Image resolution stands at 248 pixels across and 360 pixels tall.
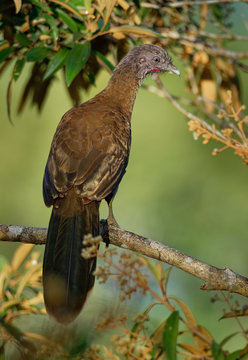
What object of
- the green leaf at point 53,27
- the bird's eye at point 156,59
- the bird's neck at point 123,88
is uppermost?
the green leaf at point 53,27

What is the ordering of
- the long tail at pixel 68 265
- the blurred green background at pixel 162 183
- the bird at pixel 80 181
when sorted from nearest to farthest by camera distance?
the long tail at pixel 68 265 < the bird at pixel 80 181 < the blurred green background at pixel 162 183

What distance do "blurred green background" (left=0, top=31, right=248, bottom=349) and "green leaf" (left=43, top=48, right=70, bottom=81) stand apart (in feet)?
8.00

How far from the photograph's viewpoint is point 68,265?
104 inches

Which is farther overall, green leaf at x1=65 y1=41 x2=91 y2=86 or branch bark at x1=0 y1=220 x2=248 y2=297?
green leaf at x1=65 y1=41 x2=91 y2=86

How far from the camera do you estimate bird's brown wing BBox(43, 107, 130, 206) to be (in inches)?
119

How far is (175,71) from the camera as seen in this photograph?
4.09 meters

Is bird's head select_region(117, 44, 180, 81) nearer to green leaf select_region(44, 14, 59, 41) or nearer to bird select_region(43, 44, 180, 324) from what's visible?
bird select_region(43, 44, 180, 324)

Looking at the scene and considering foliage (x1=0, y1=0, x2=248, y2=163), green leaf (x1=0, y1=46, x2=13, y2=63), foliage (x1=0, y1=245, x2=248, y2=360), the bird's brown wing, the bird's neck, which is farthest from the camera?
the bird's neck

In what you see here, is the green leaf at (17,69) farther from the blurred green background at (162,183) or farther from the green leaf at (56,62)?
the blurred green background at (162,183)

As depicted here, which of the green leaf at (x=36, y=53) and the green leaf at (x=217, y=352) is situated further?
the green leaf at (x=36, y=53)

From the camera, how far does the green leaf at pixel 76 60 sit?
3168mm

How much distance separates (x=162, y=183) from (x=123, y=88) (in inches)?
113

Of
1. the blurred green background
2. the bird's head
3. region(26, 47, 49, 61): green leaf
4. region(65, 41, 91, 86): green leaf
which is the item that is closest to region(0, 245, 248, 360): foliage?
region(65, 41, 91, 86): green leaf

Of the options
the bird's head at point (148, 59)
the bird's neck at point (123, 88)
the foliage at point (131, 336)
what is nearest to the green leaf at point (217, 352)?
the foliage at point (131, 336)
